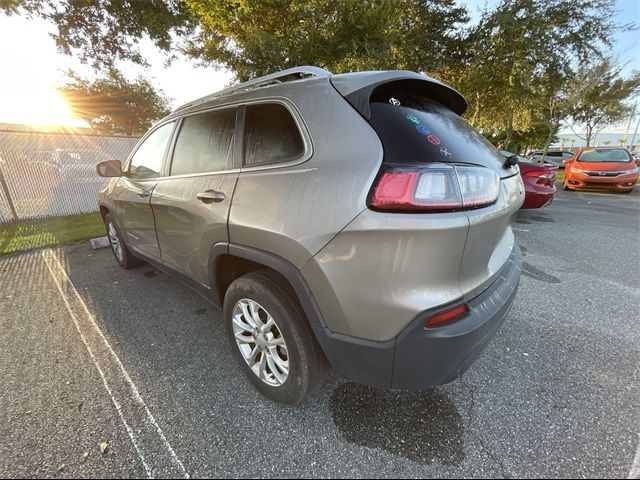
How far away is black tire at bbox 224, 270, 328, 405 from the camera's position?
1600 mm

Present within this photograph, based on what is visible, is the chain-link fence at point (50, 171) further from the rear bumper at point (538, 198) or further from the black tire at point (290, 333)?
the rear bumper at point (538, 198)

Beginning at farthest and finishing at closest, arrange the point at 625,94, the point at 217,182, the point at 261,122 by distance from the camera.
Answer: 1. the point at 625,94
2. the point at 217,182
3. the point at 261,122

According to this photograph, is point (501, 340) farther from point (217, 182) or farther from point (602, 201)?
point (602, 201)

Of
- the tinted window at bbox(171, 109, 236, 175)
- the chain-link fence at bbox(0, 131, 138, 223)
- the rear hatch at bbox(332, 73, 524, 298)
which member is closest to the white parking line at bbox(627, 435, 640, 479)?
the rear hatch at bbox(332, 73, 524, 298)

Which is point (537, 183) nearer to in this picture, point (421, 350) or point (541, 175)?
point (541, 175)

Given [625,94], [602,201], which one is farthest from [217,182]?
[625,94]

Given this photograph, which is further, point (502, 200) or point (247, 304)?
point (247, 304)

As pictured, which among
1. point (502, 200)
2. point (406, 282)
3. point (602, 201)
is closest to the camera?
point (406, 282)

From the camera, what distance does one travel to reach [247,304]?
1.86 metres

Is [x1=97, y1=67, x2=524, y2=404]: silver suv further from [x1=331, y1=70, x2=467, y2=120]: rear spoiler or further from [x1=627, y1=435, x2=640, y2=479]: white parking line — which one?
[x1=627, y1=435, x2=640, y2=479]: white parking line

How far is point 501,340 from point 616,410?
2.37 ft

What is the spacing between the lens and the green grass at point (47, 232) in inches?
208

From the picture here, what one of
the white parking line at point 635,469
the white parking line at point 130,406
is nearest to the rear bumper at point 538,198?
the white parking line at point 635,469

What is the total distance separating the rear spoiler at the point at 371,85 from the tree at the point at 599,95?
42.9 feet
